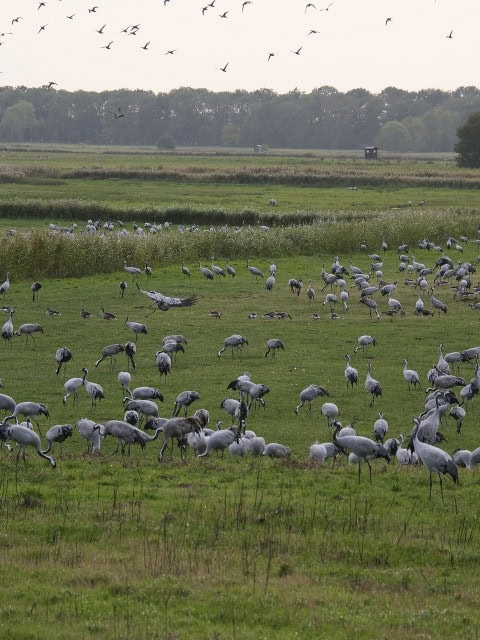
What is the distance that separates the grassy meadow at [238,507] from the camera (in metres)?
10.6

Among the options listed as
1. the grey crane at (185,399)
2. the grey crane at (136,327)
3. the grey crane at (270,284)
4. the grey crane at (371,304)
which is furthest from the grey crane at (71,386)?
the grey crane at (270,284)

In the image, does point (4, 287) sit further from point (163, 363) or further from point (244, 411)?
point (244, 411)

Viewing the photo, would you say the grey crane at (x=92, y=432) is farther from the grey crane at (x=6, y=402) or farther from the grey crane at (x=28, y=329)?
the grey crane at (x=28, y=329)

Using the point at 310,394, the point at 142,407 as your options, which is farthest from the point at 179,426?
the point at 310,394

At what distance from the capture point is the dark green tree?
11000cm

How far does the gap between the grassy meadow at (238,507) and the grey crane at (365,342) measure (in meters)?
0.28

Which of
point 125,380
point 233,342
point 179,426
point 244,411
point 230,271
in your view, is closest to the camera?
point 179,426

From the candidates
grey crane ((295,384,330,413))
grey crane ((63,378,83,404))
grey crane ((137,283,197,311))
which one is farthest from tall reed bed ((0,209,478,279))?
grey crane ((295,384,330,413))

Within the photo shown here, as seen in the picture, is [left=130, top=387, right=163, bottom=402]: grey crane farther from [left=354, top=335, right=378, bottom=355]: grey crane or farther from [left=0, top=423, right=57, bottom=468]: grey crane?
[left=354, top=335, right=378, bottom=355]: grey crane

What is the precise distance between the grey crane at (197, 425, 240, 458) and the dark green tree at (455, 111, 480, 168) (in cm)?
→ 9614

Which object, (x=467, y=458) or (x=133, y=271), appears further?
(x=133, y=271)

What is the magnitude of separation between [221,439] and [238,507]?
3651 mm

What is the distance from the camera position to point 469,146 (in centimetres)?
11169

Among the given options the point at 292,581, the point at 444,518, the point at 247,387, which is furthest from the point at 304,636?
the point at 247,387
